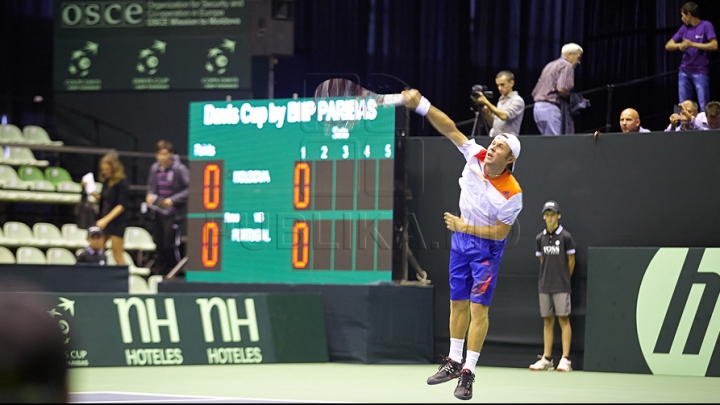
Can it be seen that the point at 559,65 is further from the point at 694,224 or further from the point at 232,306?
the point at 232,306

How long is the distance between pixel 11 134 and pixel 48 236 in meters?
2.28

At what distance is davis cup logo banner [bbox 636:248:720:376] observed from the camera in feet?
37.7

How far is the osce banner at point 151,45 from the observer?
16.4 metres

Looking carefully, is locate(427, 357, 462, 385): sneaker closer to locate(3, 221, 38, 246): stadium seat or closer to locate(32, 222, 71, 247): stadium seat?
locate(3, 221, 38, 246): stadium seat

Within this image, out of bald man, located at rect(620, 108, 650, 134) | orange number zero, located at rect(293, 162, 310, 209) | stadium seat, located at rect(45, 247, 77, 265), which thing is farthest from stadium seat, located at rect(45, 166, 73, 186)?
bald man, located at rect(620, 108, 650, 134)

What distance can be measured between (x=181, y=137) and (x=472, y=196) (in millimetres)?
11834

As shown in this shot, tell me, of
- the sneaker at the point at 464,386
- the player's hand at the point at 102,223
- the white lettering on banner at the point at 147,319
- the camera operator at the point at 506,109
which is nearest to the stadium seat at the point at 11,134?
the player's hand at the point at 102,223

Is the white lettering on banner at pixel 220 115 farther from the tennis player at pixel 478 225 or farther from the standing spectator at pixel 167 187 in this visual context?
the tennis player at pixel 478 225

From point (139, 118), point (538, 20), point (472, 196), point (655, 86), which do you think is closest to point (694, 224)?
point (472, 196)

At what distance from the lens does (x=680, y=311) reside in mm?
11703

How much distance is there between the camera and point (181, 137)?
19.6 meters

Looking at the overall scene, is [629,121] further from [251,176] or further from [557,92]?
[251,176]

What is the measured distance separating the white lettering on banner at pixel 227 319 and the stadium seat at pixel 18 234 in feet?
20.8

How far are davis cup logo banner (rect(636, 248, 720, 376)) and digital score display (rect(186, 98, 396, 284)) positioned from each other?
10.5 feet
